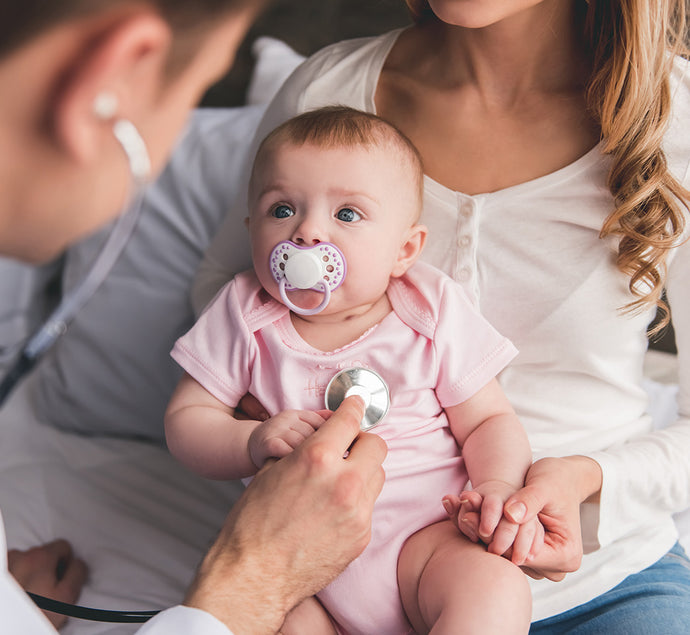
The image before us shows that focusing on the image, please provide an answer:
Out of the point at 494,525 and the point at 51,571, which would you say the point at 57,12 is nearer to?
the point at 494,525

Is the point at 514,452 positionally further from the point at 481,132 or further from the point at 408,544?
the point at 481,132

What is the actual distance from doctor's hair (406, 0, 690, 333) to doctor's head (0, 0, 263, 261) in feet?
1.96

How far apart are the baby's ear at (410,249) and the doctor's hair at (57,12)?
52 centimetres

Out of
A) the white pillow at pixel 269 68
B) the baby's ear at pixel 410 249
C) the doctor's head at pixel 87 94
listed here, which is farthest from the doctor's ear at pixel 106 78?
the white pillow at pixel 269 68

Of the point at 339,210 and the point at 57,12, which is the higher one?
the point at 57,12

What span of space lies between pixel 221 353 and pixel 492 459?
0.37m

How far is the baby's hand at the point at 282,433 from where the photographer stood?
0.87 metres

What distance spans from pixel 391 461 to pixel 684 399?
489mm

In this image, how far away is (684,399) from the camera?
1.14 meters

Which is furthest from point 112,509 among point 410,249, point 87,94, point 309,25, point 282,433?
point 309,25

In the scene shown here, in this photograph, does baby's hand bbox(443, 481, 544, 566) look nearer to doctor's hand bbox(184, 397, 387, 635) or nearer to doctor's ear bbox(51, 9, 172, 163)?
doctor's hand bbox(184, 397, 387, 635)

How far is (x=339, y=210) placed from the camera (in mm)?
962

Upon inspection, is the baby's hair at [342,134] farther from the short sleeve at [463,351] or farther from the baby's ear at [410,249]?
the short sleeve at [463,351]

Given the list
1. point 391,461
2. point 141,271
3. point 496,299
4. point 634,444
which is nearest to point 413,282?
point 496,299
